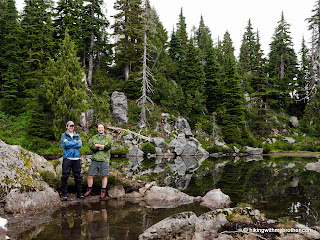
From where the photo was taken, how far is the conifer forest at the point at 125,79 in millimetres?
23312

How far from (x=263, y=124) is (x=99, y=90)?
82.9 feet

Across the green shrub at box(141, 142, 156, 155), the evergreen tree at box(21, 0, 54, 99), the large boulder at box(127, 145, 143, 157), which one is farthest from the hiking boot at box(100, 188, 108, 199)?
the evergreen tree at box(21, 0, 54, 99)

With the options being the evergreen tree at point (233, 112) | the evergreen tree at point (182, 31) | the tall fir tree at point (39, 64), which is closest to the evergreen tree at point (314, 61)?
the evergreen tree at point (233, 112)

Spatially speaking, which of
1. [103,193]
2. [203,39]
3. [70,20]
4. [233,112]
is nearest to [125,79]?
[70,20]

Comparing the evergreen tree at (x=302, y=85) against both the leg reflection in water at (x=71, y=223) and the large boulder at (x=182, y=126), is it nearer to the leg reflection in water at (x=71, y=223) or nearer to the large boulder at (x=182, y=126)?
the large boulder at (x=182, y=126)

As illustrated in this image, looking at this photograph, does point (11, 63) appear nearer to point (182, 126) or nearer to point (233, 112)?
point (182, 126)

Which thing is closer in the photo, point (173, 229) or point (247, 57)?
point (173, 229)

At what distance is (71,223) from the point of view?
497 centimetres

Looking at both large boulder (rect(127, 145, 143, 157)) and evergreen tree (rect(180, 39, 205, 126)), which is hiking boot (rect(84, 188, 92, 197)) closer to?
large boulder (rect(127, 145, 143, 157))

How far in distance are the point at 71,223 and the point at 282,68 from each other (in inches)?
2015

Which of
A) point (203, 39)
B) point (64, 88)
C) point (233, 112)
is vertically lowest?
point (233, 112)

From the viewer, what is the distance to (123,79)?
3584cm

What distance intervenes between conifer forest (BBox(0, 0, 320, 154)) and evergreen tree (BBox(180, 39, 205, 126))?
16 centimetres

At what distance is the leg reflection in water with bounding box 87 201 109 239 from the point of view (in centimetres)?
435
